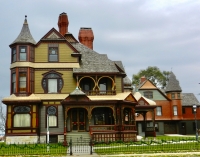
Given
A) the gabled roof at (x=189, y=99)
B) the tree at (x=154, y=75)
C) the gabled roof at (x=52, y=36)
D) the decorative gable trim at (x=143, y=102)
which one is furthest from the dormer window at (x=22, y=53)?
the tree at (x=154, y=75)

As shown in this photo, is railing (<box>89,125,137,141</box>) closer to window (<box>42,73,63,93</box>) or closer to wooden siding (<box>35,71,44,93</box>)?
window (<box>42,73,63,93</box>)

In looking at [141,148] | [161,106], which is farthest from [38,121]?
[161,106]

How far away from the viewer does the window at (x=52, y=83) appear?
34.0 metres

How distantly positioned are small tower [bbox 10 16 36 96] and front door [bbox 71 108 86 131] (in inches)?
207

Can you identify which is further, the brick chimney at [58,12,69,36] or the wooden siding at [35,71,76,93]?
the brick chimney at [58,12,69,36]

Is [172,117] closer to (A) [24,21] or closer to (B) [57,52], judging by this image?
(B) [57,52]

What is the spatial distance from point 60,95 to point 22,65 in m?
5.12

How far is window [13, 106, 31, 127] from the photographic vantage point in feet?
106

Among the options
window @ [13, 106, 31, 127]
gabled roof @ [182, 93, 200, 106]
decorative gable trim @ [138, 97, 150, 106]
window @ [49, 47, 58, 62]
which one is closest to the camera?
window @ [13, 106, 31, 127]

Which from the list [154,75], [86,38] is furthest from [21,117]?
[154,75]

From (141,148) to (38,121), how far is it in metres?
14.2

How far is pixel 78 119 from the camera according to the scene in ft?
109

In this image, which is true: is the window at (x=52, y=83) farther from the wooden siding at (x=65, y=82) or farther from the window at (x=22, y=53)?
the window at (x=22, y=53)

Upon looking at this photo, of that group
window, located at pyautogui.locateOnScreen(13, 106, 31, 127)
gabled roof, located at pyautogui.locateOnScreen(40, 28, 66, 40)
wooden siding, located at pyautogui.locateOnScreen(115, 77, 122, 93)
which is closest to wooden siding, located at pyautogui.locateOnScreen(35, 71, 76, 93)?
window, located at pyautogui.locateOnScreen(13, 106, 31, 127)
